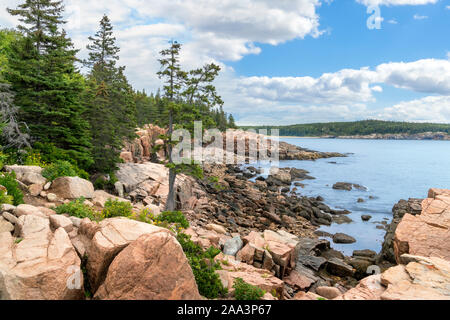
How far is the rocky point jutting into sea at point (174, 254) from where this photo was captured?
6535mm

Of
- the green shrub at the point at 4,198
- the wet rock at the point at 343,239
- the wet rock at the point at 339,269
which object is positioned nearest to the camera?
the green shrub at the point at 4,198

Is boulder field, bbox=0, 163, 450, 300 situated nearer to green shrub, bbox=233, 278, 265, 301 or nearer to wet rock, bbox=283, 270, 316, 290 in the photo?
wet rock, bbox=283, 270, 316, 290

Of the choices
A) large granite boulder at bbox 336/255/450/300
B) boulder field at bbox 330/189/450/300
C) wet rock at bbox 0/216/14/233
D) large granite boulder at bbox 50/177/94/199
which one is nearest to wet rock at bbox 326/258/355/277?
boulder field at bbox 330/189/450/300

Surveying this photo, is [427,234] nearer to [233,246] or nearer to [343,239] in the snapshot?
[343,239]

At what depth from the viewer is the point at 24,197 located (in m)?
11.5

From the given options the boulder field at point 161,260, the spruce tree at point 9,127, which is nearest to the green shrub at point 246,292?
the boulder field at point 161,260

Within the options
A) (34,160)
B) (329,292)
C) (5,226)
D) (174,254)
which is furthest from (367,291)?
(34,160)

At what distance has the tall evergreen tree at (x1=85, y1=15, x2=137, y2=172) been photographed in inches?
909

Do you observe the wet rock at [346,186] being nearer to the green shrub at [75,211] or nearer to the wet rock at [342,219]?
the wet rock at [342,219]

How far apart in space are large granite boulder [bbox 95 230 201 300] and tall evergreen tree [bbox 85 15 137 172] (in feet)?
59.2

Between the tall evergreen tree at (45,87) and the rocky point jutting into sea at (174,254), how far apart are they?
575 centimetres

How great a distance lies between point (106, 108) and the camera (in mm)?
24203

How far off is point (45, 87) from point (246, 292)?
19301 mm
